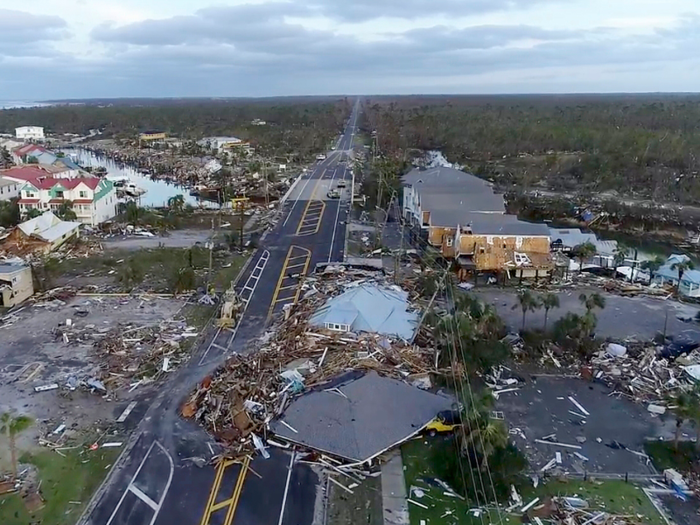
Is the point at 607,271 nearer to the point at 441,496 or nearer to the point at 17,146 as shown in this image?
the point at 441,496

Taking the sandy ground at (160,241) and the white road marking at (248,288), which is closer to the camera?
the white road marking at (248,288)

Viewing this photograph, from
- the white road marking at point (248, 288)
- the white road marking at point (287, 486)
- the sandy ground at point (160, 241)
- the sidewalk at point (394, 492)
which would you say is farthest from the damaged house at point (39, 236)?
the sidewalk at point (394, 492)

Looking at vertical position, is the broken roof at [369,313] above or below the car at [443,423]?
above

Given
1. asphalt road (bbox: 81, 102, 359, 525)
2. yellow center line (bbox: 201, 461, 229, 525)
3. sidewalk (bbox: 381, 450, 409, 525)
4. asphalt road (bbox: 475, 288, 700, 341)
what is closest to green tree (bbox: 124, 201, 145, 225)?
asphalt road (bbox: 81, 102, 359, 525)

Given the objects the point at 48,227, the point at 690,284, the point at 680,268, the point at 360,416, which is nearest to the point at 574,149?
the point at 680,268

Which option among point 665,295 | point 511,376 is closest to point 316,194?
point 665,295

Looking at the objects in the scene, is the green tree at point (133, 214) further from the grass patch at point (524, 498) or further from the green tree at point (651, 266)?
the green tree at point (651, 266)

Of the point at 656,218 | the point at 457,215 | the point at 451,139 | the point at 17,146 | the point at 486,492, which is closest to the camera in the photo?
the point at 486,492
